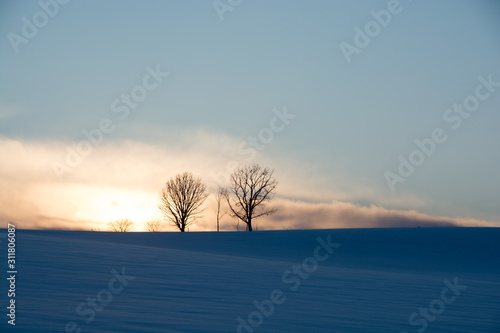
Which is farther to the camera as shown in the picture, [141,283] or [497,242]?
[497,242]

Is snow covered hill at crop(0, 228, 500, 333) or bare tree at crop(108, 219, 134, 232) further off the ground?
bare tree at crop(108, 219, 134, 232)

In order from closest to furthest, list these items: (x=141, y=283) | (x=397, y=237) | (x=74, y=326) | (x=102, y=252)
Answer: (x=74, y=326) < (x=141, y=283) < (x=102, y=252) < (x=397, y=237)

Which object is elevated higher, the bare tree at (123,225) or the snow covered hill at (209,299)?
the bare tree at (123,225)

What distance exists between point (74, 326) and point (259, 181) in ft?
138

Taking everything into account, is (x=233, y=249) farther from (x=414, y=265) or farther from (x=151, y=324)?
(x=151, y=324)

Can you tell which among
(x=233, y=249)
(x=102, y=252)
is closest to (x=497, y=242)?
(x=233, y=249)

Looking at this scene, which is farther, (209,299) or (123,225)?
(123,225)

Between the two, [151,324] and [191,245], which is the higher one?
[191,245]

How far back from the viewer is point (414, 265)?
19422 mm

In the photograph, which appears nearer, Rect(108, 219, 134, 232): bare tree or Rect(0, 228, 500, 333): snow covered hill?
Rect(0, 228, 500, 333): snow covered hill

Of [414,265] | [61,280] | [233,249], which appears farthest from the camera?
[233,249]

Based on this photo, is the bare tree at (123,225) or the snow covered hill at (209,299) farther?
the bare tree at (123,225)

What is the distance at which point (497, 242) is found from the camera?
23.2m

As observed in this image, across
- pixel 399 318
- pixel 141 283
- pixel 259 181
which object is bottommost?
pixel 399 318
